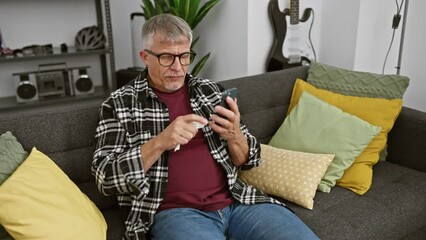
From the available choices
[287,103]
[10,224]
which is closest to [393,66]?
[287,103]

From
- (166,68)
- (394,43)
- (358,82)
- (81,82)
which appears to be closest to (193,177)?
(166,68)

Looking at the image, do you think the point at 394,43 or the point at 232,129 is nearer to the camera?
the point at 232,129

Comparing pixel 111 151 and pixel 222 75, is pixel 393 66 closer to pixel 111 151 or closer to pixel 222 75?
pixel 222 75

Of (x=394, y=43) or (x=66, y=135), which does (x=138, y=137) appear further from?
(x=394, y=43)

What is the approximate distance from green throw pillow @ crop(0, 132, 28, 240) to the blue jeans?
49cm

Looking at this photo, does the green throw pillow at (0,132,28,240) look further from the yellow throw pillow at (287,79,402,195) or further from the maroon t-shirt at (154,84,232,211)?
the yellow throw pillow at (287,79,402,195)

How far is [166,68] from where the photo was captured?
1439mm

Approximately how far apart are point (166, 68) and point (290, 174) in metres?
0.68

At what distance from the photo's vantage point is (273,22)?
2.59 meters

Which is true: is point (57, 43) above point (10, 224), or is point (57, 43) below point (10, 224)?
above

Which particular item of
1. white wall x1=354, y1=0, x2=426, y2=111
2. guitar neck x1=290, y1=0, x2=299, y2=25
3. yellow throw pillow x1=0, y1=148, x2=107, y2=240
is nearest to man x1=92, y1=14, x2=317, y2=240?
yellow throw pillow x1=0, y1=148, x2=107, y2=240

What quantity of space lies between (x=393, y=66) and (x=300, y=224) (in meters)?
1.86

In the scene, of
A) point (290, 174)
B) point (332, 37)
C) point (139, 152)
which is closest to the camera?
point (139, 152)

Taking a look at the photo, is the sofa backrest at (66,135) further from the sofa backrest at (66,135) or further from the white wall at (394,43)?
the white wall at (394,43)
